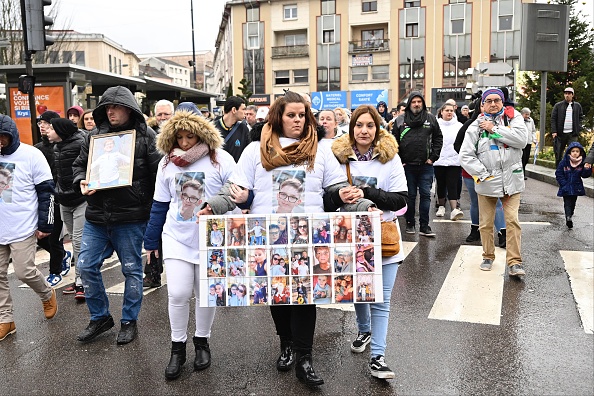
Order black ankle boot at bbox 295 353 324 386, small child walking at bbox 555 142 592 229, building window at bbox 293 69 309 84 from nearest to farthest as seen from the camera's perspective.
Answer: black ankle boot at bbox 295 353 324 386 → small child walking at bbox 555 142 592 229 → building window at bbox 293 69 309 84

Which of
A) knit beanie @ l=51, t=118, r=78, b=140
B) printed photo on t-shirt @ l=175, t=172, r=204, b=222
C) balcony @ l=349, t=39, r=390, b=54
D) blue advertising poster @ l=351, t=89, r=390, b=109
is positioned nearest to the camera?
printed photo on t-shirt @ l=175, t=172, r=204, b=222

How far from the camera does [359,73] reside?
60.5 meters

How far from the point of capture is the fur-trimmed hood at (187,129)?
13.8 ft

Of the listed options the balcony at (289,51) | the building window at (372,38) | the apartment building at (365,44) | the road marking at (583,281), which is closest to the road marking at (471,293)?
the road marking at (583,281)

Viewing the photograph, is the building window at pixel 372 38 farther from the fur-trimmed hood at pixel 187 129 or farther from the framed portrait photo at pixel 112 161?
the fur-trimmed hood at pixel 187 129

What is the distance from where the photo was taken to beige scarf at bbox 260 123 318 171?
12.9ft

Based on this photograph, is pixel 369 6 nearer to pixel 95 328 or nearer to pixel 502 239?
pixel 502 239

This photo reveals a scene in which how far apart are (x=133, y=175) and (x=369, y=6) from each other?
192 feet

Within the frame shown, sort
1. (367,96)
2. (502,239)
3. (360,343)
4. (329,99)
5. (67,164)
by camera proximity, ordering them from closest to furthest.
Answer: (360,343) < (67,164) < (502,239) < (329,99) < (367,96)

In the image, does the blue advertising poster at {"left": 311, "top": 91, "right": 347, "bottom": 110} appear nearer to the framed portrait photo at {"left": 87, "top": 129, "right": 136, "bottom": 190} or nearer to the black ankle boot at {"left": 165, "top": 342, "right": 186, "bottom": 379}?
the framed portrait photo at {"left": 87, "top": 129, "right": 136, "bottom": 190}

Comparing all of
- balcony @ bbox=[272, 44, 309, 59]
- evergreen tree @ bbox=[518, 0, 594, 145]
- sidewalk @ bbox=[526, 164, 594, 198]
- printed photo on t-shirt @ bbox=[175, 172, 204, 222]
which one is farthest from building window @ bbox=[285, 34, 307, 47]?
printed photo on t-shirt @ bbox=[175, 172, 204, 222]

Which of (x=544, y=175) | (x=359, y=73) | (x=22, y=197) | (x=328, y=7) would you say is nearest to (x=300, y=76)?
(x=359, y=73)

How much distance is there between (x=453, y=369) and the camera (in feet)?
13.8

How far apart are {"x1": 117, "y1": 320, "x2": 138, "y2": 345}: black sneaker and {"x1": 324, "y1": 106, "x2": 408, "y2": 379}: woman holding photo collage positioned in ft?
6.68
